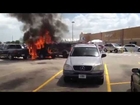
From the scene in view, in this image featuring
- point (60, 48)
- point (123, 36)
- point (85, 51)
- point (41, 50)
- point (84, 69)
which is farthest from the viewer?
point (123, 36)

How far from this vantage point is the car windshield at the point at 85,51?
1213cm

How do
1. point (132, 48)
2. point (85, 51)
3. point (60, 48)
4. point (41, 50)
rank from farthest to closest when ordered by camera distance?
point (132, 48)
point (60, 48)
point (41, 50)
point (85, 51)

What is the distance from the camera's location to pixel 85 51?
12.4 m

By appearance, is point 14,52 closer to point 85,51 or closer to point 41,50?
point 41,50

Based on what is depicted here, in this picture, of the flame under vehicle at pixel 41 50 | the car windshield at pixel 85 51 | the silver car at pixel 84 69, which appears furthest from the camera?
the flame under vehicle at pixel 41 50

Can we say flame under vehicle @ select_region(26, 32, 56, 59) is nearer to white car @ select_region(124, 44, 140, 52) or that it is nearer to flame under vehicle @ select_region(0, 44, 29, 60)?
flame under vehicle @ select_region(0, 44, 29, 60)

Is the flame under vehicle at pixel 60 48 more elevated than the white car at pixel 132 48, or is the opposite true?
the flame under vehicle at pixel 60 48

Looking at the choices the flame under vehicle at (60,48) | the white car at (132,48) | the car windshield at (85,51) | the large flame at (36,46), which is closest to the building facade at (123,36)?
the white car at (132,48)

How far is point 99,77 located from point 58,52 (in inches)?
719

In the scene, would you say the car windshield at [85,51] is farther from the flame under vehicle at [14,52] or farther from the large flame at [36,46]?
the flame under vehicle at [14,52]

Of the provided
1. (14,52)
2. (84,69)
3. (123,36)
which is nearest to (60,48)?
(14,52)

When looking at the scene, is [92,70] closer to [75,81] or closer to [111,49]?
[75,81]
